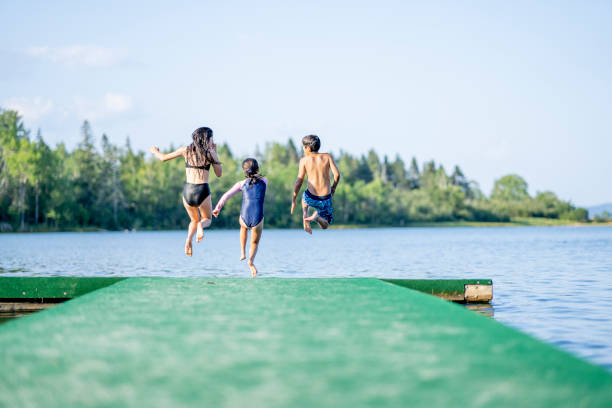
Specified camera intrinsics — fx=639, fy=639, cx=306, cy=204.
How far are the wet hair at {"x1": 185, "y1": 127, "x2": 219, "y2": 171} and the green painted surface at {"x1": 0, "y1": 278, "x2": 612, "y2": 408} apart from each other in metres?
4.52

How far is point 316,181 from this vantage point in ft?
38.8

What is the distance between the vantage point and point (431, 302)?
24.2 ft

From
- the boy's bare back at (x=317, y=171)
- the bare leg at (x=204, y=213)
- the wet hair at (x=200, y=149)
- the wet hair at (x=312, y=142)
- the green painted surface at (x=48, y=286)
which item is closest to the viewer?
the wet hair at (x=200, y=149)

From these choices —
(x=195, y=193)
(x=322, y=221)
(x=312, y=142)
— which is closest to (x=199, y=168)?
(x=195, y=193)

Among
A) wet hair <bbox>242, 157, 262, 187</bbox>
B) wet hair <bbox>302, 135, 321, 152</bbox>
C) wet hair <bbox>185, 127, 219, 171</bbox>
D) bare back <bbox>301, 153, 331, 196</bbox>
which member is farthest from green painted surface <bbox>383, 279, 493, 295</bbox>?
wet hair <bbox>185, 127, 219, 171</bbox>

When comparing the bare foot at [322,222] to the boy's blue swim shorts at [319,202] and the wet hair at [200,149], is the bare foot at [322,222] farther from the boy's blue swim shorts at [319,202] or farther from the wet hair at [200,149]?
the wet hair at [200,149]

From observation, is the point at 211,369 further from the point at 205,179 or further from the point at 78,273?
the point at 78,273

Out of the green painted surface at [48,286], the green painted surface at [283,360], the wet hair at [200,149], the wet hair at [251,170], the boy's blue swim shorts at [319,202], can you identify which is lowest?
the green painted surface at [48,286]

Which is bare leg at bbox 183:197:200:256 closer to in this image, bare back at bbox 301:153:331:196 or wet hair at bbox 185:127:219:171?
wet hair at bbox 185:127:219:171

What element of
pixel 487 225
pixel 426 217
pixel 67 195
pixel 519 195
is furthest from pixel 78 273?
pixel 519 195

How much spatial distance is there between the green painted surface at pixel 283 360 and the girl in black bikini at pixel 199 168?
452 cm

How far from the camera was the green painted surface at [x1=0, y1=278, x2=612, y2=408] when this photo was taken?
12.4ft

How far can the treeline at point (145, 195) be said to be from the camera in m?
93.1

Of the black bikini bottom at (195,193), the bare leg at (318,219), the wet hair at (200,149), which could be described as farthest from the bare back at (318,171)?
the black bikini bottom at (195,193)
